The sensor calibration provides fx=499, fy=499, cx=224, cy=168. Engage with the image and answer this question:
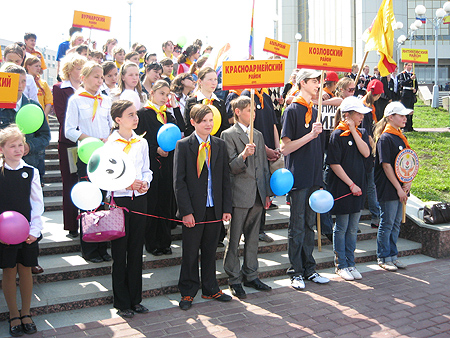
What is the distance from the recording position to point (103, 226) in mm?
4949

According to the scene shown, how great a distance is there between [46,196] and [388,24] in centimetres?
605

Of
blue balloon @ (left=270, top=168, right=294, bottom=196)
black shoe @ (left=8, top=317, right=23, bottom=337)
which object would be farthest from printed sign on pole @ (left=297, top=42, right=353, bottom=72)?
black shoe @ (left=8, top=317, right=23, bottom=337)

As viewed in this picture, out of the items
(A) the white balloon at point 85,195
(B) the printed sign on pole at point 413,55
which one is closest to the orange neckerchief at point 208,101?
(A) the white balloon at point 85,195

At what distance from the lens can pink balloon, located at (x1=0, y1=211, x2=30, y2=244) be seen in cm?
450

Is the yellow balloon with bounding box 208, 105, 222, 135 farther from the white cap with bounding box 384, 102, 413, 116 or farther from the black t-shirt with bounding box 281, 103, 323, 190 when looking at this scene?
the white cap with bounding box 384, 102, 413, 116

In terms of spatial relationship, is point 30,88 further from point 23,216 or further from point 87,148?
point 23,216

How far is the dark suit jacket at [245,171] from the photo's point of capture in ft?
19.3

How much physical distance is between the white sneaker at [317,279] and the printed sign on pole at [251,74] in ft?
8.28

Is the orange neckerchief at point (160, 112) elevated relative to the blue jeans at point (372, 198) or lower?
elevated

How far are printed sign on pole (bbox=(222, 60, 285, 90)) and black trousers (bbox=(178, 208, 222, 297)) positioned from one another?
1.54m

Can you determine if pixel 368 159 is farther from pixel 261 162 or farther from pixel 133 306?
pixel 133 306

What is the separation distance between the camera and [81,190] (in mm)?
5008

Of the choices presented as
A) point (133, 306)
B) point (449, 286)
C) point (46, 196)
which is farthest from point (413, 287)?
point (46, 196)

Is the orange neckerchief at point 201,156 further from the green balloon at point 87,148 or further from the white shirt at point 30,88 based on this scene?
the white shirt at point 30,88
